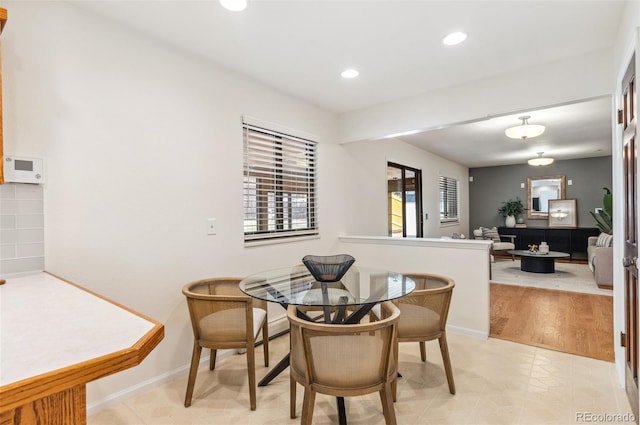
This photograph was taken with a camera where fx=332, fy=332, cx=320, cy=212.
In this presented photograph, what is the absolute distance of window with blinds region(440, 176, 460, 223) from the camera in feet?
25.7

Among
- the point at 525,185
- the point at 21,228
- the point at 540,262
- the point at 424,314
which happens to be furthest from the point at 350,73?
the point at 525,185

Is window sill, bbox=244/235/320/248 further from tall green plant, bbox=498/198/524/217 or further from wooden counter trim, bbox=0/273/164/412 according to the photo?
tall green plant, bbox=498/198/524/217

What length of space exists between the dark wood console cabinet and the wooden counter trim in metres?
9.52

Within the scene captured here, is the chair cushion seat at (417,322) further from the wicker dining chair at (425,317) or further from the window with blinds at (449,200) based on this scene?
the window with blinds at (449,200)

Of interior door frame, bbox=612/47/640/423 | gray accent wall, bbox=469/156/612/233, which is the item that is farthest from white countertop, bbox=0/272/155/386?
gray accent wall, bbox=469/156/612/233

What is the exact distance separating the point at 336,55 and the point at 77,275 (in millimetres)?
2398

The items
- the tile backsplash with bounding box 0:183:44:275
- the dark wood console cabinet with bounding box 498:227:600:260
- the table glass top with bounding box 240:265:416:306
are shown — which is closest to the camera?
the tile backsplash with bounding box 0:183:44:275

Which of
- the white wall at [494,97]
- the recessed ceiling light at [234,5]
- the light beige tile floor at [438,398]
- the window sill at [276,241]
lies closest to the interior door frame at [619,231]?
the light beige tile floor at [438,398]

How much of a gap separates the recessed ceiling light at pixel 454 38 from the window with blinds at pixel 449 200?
18.2ft

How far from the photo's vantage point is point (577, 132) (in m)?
5.47

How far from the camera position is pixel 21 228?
1.81 m

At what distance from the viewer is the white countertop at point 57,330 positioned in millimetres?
715

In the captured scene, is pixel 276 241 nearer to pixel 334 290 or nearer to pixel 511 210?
pixel 334 290

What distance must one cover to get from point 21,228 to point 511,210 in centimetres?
986
